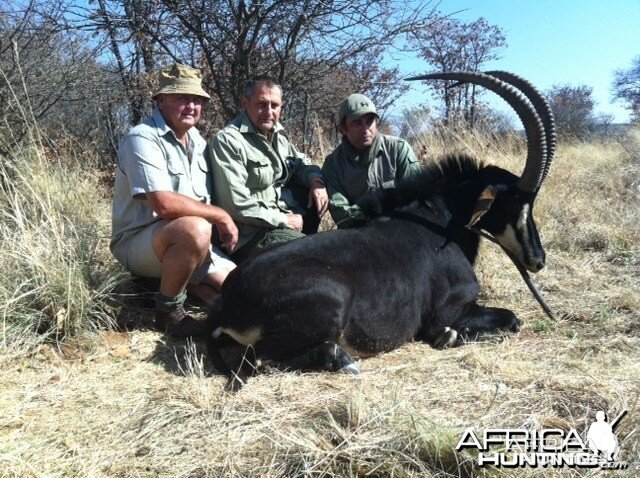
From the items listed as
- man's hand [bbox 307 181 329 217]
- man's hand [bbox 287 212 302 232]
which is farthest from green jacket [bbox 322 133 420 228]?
man's hand [bbox 287 212 302 232]

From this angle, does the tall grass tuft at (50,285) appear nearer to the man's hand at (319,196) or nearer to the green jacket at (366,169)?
the man's hand at (319,196)

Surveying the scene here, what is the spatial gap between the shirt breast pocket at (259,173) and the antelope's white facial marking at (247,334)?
167 cm

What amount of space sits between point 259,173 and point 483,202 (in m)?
1.84

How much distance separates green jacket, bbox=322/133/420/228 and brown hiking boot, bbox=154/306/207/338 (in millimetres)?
1843

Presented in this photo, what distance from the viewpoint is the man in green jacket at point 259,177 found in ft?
15.0

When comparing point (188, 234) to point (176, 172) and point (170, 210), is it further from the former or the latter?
point (176, 172)

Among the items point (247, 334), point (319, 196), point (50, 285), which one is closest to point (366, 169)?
point (319, 196)

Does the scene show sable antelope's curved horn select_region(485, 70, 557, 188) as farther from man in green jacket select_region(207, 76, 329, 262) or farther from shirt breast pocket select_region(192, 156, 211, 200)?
shirt breast pocket select_region(192, 156, 211, 200)

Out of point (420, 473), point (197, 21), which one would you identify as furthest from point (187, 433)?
point (197, 21)

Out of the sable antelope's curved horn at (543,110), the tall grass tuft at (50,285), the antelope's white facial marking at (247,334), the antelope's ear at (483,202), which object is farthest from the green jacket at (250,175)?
the sable antelope's curved horn at (543,110)

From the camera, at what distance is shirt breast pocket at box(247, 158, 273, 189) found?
15.5 feet

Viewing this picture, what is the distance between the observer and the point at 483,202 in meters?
4.06

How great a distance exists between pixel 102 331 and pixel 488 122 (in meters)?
8.53

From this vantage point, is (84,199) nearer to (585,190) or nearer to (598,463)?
(598,463)
